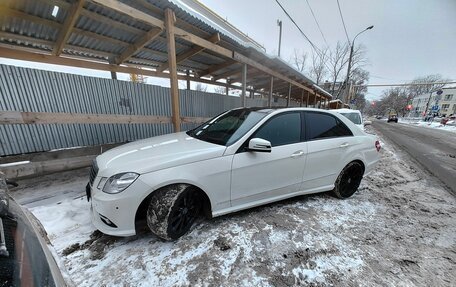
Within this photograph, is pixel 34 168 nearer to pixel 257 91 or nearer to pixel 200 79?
pixel 200 79

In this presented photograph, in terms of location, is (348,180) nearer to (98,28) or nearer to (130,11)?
(130,11)

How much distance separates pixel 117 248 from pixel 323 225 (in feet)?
8.45

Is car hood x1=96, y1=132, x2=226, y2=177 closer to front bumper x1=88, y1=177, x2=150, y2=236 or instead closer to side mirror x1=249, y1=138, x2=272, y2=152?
front bumper x1=88, y1=177, x2=150, y2=236

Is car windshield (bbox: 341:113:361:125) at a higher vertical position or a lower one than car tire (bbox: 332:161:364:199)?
higher

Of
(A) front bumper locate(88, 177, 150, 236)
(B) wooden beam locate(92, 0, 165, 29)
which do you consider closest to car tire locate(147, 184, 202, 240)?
(A) front bumper locate(88, 177, 150, 236)

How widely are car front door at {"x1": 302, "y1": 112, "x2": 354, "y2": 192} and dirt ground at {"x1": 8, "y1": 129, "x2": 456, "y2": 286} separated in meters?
0.44

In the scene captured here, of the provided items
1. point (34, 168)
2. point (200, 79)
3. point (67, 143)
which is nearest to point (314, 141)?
point (34, 168)

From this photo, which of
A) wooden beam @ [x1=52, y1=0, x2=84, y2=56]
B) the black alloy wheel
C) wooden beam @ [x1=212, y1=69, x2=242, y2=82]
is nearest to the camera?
the black alloy wheel

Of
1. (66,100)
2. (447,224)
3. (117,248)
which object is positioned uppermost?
(66,100)

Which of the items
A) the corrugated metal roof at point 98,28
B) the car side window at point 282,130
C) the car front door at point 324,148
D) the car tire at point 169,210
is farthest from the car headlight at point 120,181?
the corrugated metal roof at point 98,28

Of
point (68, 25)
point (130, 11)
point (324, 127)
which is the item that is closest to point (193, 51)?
point (130, 11)

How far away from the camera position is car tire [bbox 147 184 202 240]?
2133 mm

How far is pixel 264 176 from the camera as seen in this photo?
2.65 meters

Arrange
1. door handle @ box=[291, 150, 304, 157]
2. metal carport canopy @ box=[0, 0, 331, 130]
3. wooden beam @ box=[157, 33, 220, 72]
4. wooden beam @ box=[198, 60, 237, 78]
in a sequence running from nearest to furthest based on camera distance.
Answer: door handle @ box=[291, 150, 304, 157] → metal carport canopy @ box=[0, 0, 331, 130] → wooden beam @ box=[157, 33, 220, 72] → wooden beam @ box=[198, 60, 237, 78]
